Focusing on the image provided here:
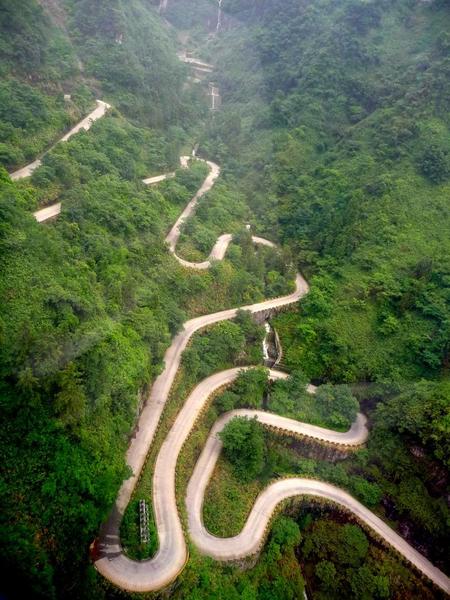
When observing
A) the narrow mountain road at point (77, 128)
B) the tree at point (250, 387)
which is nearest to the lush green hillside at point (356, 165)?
the tree at point (250, 387)

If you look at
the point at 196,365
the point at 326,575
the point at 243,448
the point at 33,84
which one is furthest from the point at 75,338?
the point at 33,84

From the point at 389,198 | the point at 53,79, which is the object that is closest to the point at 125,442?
the point at 389,198

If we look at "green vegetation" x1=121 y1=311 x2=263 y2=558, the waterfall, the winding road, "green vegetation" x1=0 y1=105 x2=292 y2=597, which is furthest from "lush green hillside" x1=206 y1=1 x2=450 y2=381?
the waterfall

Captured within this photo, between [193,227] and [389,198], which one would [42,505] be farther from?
[389,198]

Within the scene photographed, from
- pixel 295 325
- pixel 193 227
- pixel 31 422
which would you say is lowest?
pixel 295 325

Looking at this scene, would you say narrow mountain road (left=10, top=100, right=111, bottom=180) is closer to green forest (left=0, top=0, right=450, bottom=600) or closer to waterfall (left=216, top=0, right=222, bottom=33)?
green forest (left=0, top=0, right=450, bottom=600)

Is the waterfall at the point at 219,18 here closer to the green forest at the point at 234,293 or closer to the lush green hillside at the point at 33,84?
the green forest at the point at 234,293
